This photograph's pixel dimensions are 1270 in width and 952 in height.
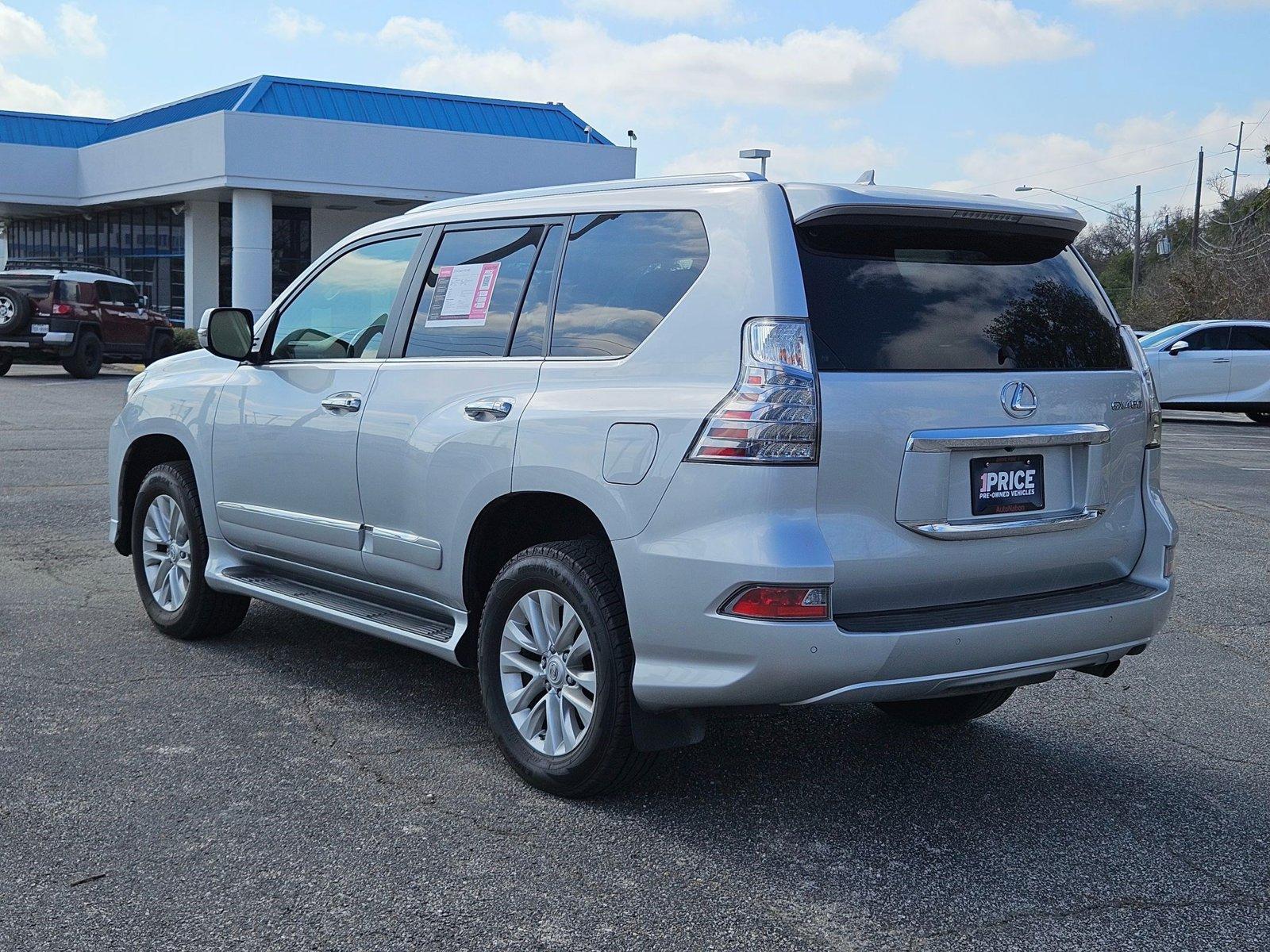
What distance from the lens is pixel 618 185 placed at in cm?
461

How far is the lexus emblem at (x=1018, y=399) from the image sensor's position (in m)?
4.05

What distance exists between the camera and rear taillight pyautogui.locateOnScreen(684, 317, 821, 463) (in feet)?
12.3

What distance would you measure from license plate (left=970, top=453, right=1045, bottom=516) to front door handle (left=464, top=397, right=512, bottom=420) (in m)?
1.51

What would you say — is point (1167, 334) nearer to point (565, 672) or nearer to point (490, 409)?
point (490, 409)

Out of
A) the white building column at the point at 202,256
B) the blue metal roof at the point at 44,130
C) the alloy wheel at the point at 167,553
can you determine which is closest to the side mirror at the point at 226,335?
the alloy wheel at the point at 167,553

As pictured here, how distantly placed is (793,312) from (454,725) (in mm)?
2188

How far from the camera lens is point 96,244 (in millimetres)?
48188

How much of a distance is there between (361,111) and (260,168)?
13.2ft

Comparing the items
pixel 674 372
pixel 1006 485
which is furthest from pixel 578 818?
pixel 1006 485

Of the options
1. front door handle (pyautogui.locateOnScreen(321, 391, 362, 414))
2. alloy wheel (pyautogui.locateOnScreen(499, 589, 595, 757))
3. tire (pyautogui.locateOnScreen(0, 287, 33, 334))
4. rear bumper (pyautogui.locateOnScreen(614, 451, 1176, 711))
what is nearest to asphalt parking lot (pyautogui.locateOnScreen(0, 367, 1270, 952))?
alloy wheel (pyautogui.locateOnScreen(499, 589, 595, 757))

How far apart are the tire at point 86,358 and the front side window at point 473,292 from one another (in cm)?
2307

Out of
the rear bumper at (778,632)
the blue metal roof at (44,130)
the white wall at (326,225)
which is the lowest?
the rear bumper at (778,632)

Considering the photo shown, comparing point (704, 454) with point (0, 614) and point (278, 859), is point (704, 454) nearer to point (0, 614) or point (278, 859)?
point (278, 859)

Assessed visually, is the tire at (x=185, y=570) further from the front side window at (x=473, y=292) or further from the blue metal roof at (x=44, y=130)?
the blue metal roof at (x=44, y=130)
